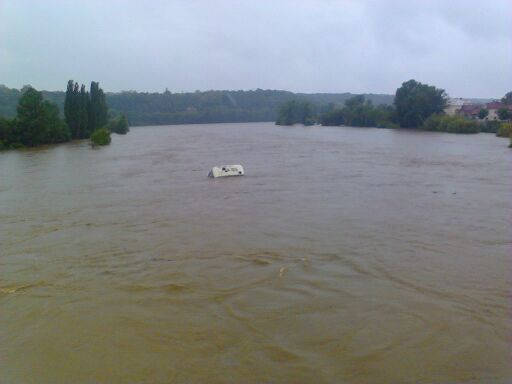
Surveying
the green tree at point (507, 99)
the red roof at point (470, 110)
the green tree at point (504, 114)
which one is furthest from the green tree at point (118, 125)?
the green tree at point (507, 99)

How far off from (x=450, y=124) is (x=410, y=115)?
9.23 meters

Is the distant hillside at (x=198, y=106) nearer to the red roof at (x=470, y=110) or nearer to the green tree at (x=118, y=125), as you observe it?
the red roof at (x=470, y=110)

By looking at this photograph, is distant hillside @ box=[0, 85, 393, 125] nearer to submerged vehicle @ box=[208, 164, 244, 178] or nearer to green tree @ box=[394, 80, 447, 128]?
green tree @ box=[394, 80, 447, 128]

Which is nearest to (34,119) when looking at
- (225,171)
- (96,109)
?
(96,109)

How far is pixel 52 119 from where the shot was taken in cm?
4025

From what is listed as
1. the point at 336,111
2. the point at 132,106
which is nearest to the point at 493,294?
the point at 336,111

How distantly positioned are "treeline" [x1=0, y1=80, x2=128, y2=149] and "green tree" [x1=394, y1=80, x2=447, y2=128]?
115ft

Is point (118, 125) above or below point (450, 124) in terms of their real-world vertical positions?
below

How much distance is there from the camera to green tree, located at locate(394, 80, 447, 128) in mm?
56469

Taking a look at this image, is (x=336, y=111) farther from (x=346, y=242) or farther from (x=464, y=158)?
(x=346, y=242)

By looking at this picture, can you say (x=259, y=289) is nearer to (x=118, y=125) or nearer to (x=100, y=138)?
(x=100, y=138)

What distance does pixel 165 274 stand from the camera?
21.8 ft

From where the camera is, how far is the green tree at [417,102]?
185 feet

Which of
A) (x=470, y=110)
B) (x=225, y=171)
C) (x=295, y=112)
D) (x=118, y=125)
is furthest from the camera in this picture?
(x=295, y=112)
